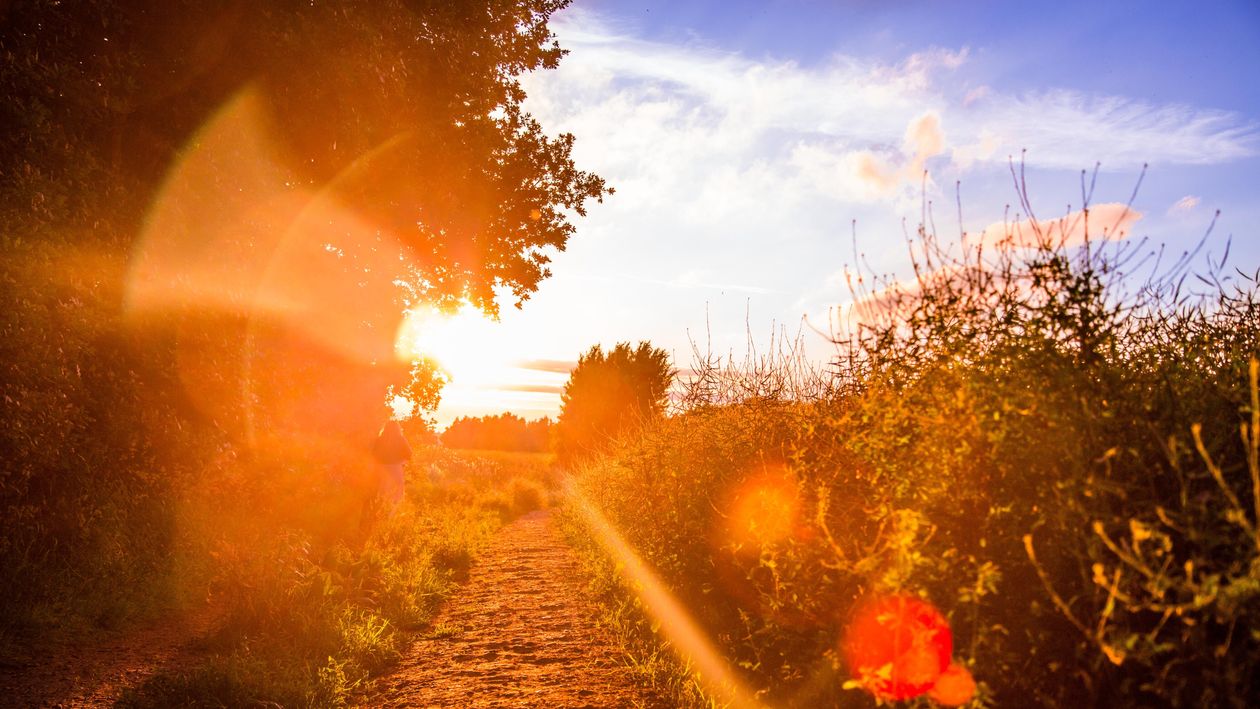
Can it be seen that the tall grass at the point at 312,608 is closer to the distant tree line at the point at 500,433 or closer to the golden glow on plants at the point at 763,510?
the golden glow on plants at the point at 763,510

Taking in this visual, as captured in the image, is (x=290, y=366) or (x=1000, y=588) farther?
(x=290, y=366)

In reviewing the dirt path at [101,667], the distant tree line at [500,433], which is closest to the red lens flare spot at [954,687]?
the dirt path at [101,667]

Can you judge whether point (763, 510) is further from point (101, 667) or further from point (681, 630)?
point (101, 667)

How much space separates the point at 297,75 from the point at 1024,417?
9189mm

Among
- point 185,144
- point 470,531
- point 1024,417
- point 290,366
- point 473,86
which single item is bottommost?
point 470,531

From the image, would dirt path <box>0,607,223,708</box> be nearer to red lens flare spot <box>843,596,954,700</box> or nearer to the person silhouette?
red lens flare spot <box>843,596,954,700</box>

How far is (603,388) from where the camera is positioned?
3803cm

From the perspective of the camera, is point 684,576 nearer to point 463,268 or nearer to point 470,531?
point 470,531

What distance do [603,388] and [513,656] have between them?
3136 cm

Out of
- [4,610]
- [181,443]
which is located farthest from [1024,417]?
[181,443]

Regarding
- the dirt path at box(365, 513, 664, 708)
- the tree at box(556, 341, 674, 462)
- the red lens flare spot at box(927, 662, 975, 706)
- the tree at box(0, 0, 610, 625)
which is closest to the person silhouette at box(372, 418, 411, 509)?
the tree at box(0, 0, 610, 625)

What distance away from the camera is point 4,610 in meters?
5.57

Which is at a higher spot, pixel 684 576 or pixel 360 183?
pixel 360 183

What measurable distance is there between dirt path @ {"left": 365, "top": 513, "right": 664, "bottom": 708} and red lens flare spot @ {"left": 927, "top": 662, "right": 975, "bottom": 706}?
9.91ft
